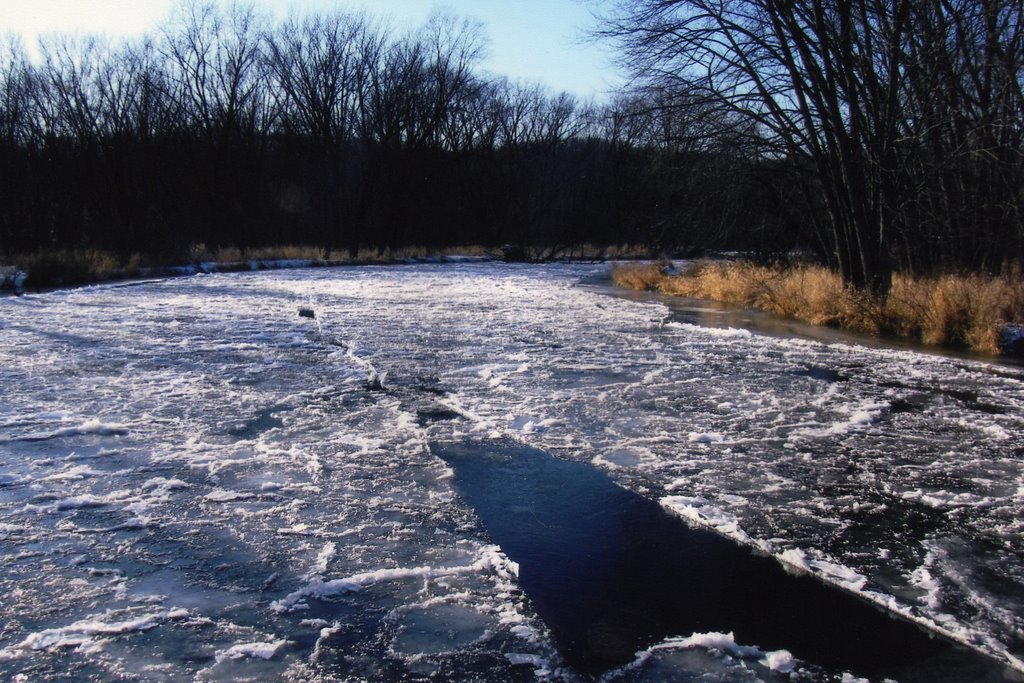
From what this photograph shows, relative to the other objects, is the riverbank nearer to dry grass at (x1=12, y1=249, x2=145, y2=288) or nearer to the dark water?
the dark water

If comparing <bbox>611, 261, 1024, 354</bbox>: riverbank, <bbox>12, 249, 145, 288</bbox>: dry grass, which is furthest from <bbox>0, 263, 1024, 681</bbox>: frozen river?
<bbox>12, 249, 145, 288</bbox>: dry grass

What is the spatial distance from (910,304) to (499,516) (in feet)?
31.9

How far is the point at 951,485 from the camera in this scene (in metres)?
5.28

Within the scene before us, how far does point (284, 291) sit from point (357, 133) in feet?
91.4

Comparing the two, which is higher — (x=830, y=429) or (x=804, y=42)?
(x=804, y=42)

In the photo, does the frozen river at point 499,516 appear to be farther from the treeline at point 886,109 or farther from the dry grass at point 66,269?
the dry grass at point 66,269

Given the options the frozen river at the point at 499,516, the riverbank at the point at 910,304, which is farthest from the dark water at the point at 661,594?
the riverbank at the point at 910,304

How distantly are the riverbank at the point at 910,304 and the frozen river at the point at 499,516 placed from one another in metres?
1.70

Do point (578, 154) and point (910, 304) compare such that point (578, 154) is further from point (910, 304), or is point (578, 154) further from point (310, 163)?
point (910, 304)

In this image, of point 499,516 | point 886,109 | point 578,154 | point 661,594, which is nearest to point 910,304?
point 886,109

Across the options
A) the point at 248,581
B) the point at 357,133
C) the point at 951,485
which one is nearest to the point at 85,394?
the point at 248,581

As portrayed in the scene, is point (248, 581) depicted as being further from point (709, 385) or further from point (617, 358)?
point (617, 358)

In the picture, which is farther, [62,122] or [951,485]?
[62,122]

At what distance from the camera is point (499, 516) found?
15.6ft
